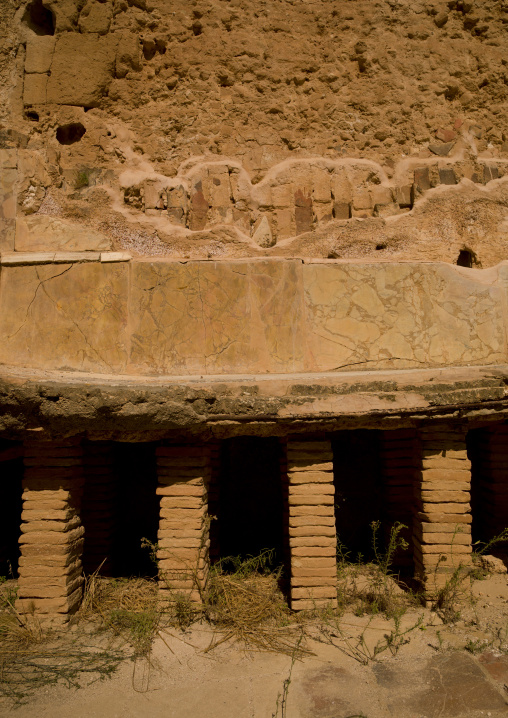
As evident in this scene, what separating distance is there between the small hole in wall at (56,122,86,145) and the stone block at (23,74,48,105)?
1.03ft

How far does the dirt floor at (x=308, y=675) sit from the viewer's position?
2.72m

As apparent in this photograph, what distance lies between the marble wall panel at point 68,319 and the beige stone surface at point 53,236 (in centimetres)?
58

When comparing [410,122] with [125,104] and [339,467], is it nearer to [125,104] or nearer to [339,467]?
[125,104]

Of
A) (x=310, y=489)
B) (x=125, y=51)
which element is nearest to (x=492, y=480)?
(x=310, y=489)

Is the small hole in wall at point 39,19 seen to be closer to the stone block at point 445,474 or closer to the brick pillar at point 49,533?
→ the brick pillar at point 49,533

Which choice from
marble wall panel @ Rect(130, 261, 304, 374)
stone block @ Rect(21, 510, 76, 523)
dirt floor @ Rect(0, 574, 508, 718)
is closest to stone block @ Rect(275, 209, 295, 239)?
marble wall panel @ Rect(130, 261, 304, 374)

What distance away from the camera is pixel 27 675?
300 cm

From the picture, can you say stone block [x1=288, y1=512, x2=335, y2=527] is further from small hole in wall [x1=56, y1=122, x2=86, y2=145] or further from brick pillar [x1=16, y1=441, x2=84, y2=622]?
small hole in wall [x1=56, y1=122, x2=86, y2=145]

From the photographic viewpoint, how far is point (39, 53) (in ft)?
17.7

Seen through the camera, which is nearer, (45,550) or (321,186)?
(45,550)

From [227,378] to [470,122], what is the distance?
4169 millimetres

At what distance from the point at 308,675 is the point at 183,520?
1210mm

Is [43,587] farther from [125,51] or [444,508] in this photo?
[125,51]

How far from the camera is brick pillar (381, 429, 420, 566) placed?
175 inches
